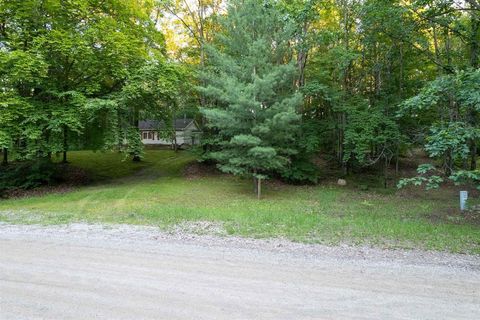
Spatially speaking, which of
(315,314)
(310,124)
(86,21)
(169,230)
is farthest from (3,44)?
(315,314)

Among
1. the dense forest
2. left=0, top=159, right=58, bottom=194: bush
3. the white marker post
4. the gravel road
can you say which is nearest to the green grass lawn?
the white marker post

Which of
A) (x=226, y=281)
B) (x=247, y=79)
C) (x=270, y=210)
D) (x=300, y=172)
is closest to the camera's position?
(x=226, y=281)

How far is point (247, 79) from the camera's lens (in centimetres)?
1520

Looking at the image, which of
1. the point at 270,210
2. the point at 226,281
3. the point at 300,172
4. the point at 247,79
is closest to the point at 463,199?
the point at 270,210

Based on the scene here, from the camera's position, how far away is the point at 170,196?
48.2ft

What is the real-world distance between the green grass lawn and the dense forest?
169 cm

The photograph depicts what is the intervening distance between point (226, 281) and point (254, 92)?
10202 millimetres

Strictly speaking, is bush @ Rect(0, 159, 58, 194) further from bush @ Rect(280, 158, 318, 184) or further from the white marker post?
the white marker post

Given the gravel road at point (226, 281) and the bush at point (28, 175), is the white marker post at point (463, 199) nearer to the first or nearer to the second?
the gravel road at point (226, 281)

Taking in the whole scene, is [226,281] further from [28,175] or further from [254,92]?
[28,175]

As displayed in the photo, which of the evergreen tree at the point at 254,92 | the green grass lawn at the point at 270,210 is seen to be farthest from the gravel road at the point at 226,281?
the evergreen tree at the point at 254,92

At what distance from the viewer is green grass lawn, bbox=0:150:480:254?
7973mm

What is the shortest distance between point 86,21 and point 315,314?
18255mm

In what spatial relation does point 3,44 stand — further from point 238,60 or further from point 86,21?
point 238,60
